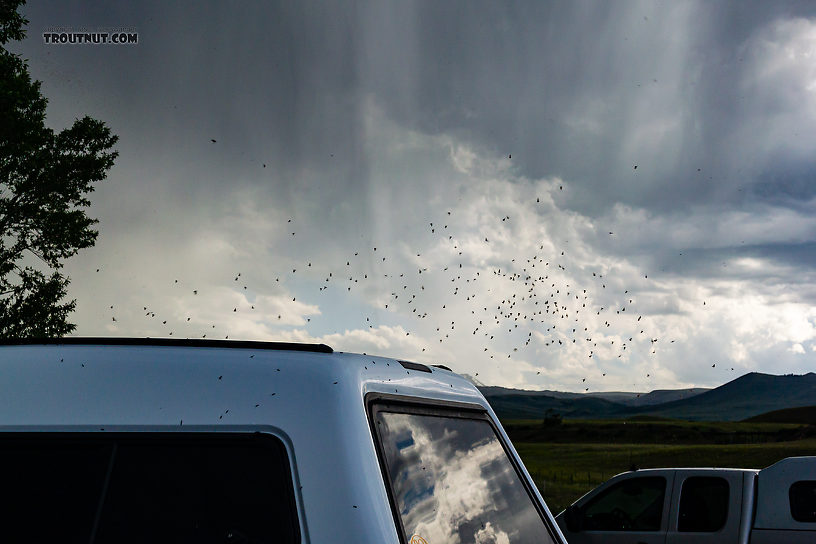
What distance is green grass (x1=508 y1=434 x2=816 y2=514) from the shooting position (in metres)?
61.1

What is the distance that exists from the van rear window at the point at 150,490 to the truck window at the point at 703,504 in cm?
840

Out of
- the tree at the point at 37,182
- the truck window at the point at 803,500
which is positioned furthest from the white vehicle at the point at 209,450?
the tree at the point at 37,182

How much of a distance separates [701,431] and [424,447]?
143528 mm

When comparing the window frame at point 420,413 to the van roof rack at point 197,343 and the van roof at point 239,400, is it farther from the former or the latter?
the van roof rack at point 197,343

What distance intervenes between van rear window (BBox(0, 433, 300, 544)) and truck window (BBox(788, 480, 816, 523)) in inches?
330

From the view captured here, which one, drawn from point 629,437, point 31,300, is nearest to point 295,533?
point 31,300

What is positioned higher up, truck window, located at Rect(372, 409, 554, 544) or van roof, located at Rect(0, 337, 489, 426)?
van roof, located at Rect(0, 337, 489, 426)

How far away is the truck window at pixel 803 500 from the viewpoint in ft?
27.7

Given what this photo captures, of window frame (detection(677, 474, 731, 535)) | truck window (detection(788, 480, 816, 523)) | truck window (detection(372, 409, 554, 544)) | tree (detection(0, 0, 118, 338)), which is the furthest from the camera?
tree (detection(0, 0, 118, 338))

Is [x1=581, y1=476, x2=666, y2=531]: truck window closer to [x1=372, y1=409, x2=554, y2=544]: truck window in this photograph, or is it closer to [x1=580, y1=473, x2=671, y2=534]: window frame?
[x1=580, y1=473, x2=671, y2=534]: window frame

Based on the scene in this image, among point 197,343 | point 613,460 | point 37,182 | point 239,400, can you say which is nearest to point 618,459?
point 613,460

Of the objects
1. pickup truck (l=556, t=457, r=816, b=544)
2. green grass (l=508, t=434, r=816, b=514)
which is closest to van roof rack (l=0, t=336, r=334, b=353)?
pickup truck (l=556, t=457, r=816, b=544)

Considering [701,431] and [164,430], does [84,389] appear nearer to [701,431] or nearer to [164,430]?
[164,430]

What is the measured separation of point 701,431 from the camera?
133000 millimetres
